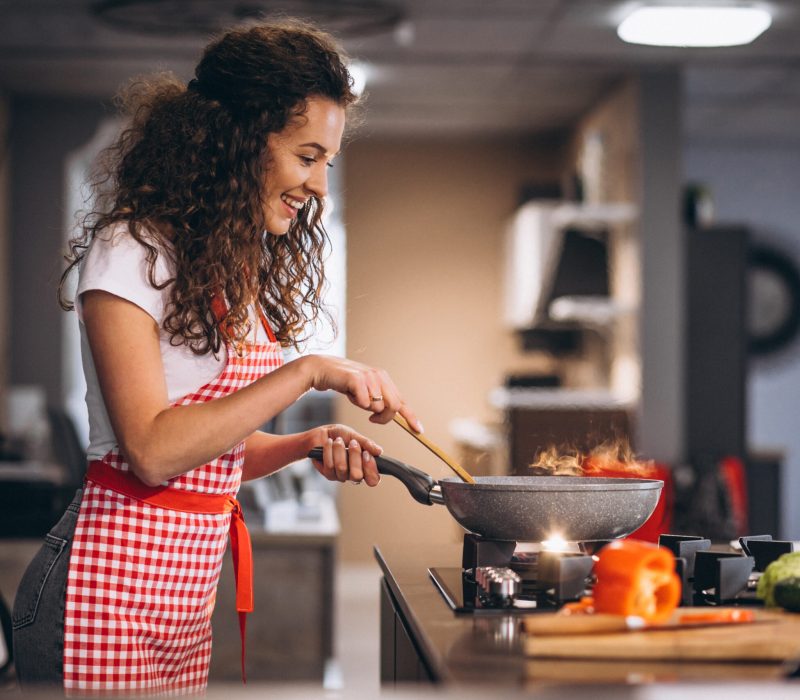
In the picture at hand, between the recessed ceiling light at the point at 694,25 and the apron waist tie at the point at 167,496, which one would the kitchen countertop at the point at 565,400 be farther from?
the apron waist tie at the point at 167,496

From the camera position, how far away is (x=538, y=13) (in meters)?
4.53

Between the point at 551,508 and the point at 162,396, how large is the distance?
0.48 m

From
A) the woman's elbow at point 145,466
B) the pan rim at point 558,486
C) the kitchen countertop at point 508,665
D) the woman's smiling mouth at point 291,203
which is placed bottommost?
the kitchen countertop at point 508,665

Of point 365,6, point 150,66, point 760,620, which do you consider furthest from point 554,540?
point 150,66

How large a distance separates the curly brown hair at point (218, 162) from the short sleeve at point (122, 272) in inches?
0.6

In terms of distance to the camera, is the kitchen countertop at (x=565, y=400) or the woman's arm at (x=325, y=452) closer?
the woman's arm at (x=325, y=452)

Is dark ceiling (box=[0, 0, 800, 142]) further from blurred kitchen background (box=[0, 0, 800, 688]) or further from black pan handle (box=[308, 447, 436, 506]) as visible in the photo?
black pan handle (box=[308, 447, 436, 506])

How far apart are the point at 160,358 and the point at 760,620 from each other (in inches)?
28.9

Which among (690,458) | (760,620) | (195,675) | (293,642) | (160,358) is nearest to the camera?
(760,620)

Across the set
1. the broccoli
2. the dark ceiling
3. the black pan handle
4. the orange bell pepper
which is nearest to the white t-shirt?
the black pan handle

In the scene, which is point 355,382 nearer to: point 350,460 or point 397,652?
point 350,460

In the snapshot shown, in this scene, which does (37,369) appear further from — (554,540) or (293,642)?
(554,540)

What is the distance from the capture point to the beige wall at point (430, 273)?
7.04 metres

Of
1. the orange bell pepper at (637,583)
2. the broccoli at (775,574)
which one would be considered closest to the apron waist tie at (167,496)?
the orange bell pepper at (637,583)
